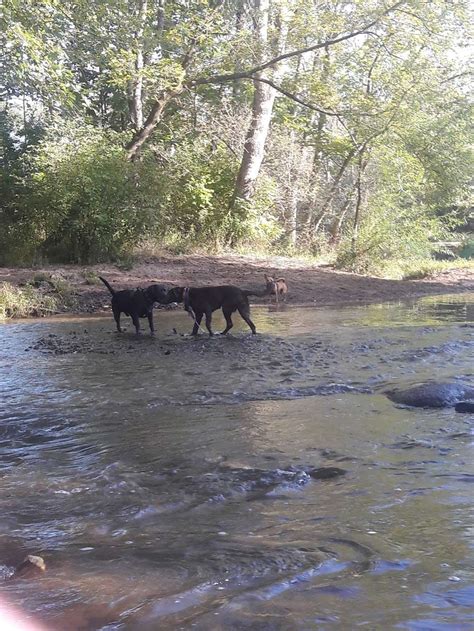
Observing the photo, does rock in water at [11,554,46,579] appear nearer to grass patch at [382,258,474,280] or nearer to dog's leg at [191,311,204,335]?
dog's leg at [191,311,204,335]

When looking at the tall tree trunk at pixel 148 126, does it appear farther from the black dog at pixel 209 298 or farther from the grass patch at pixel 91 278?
the black dog at pixel 209 298

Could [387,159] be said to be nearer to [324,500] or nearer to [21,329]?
[21,329]

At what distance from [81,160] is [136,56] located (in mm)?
3967

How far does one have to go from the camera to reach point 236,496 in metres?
4.20

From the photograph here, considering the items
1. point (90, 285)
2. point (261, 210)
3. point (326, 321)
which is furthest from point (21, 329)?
point (261, 210)

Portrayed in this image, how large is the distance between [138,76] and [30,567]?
18918mm

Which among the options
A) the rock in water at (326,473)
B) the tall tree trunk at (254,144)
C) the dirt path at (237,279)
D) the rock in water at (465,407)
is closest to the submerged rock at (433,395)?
the rock in water at (465,407)

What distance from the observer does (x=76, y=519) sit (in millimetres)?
3881

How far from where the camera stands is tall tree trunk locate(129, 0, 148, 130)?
19.7 meters

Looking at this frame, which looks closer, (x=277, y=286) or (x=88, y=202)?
(x=277, y=286)

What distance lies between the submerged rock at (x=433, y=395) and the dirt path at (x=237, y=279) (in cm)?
981

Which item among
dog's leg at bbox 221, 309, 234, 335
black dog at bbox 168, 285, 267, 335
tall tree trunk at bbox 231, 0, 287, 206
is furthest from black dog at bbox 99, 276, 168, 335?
tall tree trunk at bbox 231, 0, 287, 206

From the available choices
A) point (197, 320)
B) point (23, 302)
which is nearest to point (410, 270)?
point (197, 320)

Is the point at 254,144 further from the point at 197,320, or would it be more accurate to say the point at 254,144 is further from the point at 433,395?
the point at 433,395
